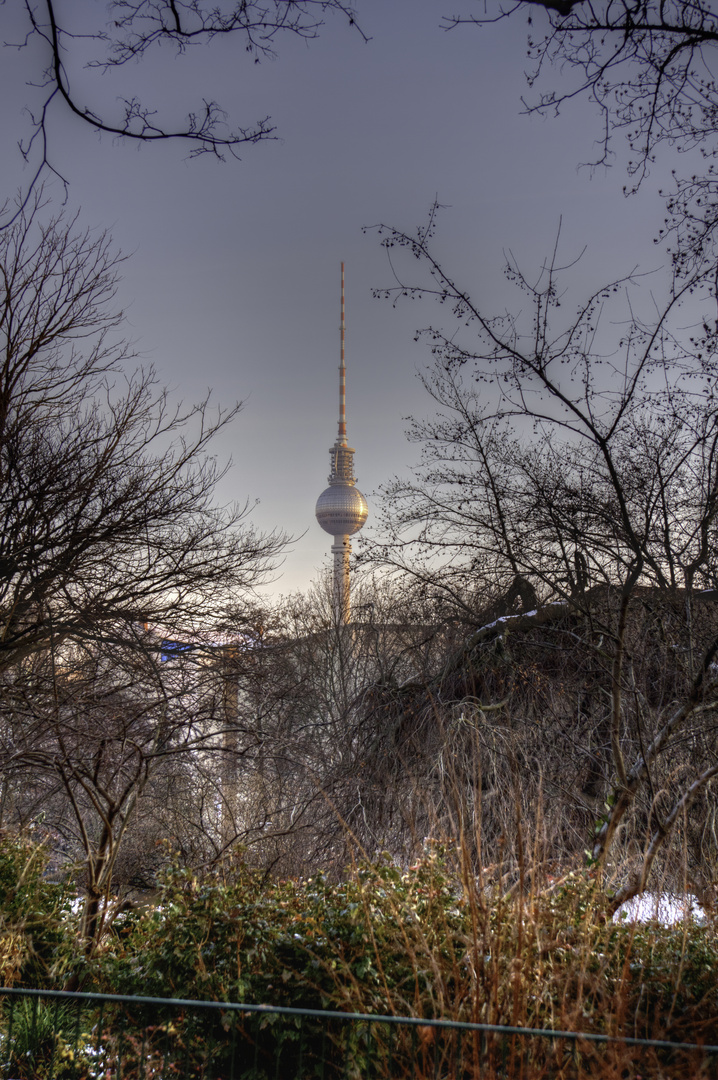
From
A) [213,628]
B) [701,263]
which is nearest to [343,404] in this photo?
[213,628]

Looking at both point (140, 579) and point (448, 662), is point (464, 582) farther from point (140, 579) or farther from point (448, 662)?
point (140, 579)

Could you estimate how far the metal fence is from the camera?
11.3 feet

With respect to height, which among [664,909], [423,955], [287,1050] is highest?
[664,909]

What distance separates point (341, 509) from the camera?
4402 inches

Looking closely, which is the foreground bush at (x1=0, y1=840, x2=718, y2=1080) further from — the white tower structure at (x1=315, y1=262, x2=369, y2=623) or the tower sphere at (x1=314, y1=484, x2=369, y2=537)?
the tower sphere at (x1=314, y1=484, x2=369, y2=537)

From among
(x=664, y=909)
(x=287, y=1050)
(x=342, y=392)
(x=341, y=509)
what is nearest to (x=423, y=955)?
(x=287, y=1050)

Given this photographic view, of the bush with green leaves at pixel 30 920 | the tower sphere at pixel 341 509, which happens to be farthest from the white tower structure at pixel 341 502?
the bush with green leaves at pixel 30 920

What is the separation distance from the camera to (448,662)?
28.5 ft

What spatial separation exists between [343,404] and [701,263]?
87186 mm

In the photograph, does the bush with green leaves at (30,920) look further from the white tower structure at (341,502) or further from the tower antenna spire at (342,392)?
the white tower structure at (341,502)

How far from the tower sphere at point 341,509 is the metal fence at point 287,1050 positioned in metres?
106

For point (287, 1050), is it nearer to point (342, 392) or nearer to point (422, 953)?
point (422, 953)

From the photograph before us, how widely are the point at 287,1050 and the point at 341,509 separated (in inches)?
4228

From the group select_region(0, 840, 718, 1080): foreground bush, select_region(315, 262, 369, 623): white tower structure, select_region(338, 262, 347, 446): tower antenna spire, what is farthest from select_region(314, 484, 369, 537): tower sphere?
select_region(0, 840, 718, 1080): foreground bush
